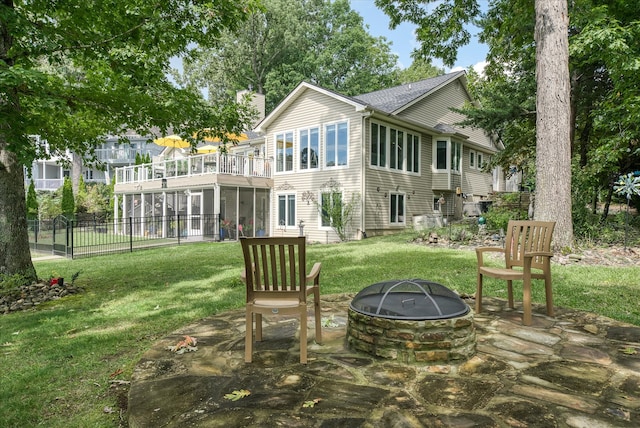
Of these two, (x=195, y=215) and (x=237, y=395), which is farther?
(x=195, y=215)

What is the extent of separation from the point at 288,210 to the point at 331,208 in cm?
321

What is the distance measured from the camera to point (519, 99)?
14266 mm

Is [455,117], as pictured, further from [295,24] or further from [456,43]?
[295,24]

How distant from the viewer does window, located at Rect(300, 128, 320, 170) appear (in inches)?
664

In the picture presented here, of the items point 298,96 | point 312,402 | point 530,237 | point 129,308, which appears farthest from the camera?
point 298,96

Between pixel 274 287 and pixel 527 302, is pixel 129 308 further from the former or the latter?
pixel 527 302

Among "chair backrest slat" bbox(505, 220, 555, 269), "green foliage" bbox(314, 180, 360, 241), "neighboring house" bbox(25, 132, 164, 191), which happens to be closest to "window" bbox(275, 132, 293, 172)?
"green foliage" bbox(314, 180, 360, 241)

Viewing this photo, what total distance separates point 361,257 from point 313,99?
31.6 ft

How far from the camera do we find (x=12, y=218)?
635cm

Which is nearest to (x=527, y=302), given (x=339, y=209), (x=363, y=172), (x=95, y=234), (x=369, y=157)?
(x=339, y=209)

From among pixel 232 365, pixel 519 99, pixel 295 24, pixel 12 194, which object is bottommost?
pixel 232 365

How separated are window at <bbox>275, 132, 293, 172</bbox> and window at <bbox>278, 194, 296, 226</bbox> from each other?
1.35 m

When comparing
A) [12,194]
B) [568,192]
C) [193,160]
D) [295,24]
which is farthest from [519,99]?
[295,24]

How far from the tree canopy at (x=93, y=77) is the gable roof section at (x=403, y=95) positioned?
10582 mm
